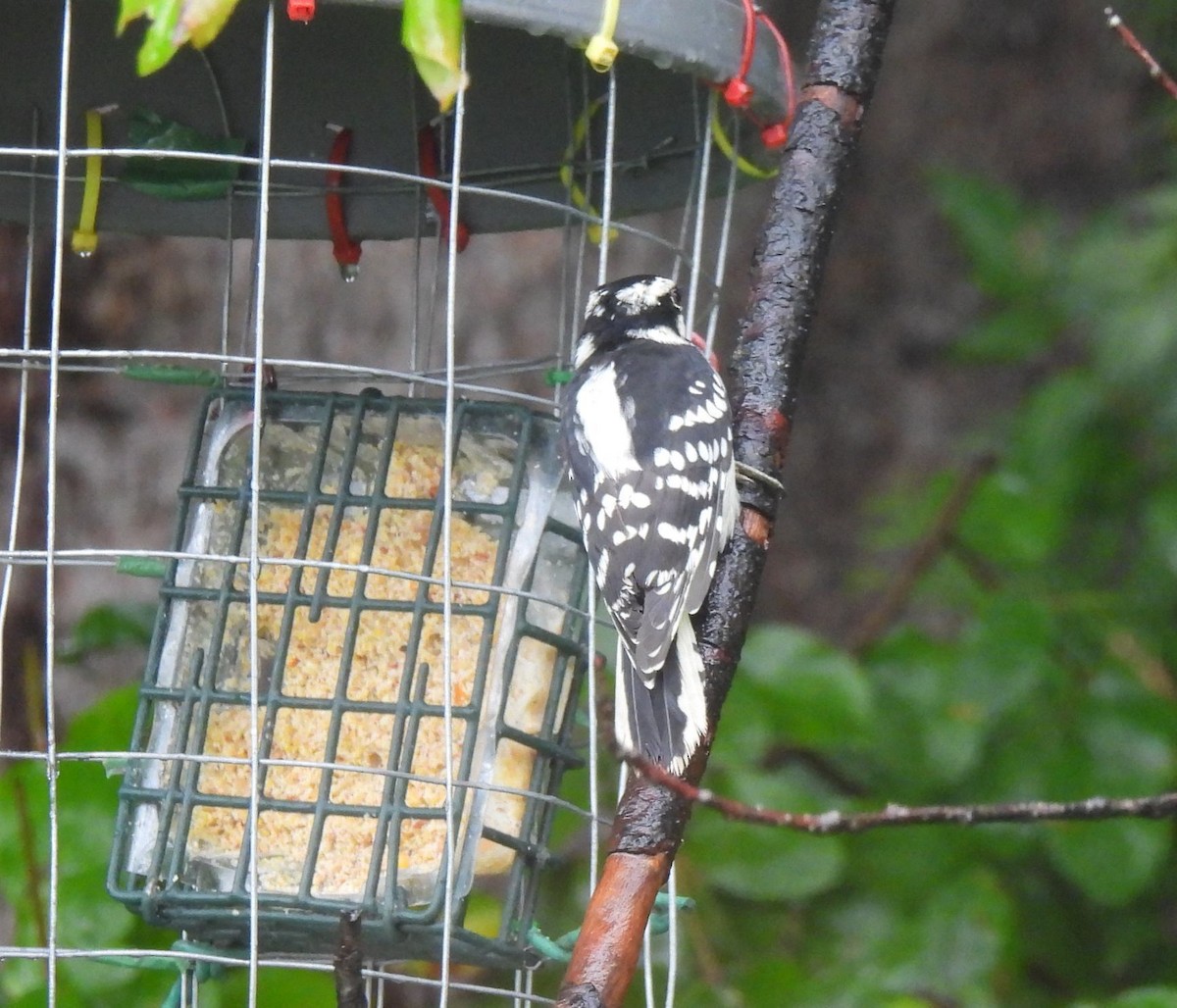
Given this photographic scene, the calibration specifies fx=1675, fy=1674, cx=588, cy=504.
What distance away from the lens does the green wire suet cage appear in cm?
225

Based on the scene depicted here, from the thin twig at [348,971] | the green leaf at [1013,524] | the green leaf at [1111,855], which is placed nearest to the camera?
the thin twig at [348,971]

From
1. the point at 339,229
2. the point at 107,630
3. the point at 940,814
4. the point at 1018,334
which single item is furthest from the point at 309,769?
the point at 1018,334

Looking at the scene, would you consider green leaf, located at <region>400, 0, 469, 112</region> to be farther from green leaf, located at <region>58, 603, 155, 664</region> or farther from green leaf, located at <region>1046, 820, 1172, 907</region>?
green leaf, located at <region>1046, 820, 1172, 907</region>

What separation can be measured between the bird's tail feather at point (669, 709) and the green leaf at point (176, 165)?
0.94 metres

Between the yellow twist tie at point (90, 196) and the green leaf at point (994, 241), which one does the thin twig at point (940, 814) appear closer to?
the yellow twist tie at point (90, 196)

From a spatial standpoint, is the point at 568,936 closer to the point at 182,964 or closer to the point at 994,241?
the point at 182,964

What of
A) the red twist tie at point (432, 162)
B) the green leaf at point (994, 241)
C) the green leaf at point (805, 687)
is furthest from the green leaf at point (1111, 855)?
the red twist tie at point (432, 162)

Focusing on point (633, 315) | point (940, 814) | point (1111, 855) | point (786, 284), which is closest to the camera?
point (940, 814)

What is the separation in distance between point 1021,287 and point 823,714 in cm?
148

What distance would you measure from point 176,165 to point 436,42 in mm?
1002

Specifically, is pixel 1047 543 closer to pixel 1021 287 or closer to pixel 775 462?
pixel 1021 287

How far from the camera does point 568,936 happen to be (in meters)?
2.26

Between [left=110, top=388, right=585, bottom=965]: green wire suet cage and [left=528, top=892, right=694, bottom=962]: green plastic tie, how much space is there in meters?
0.05

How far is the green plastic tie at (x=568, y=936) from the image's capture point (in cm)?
217
